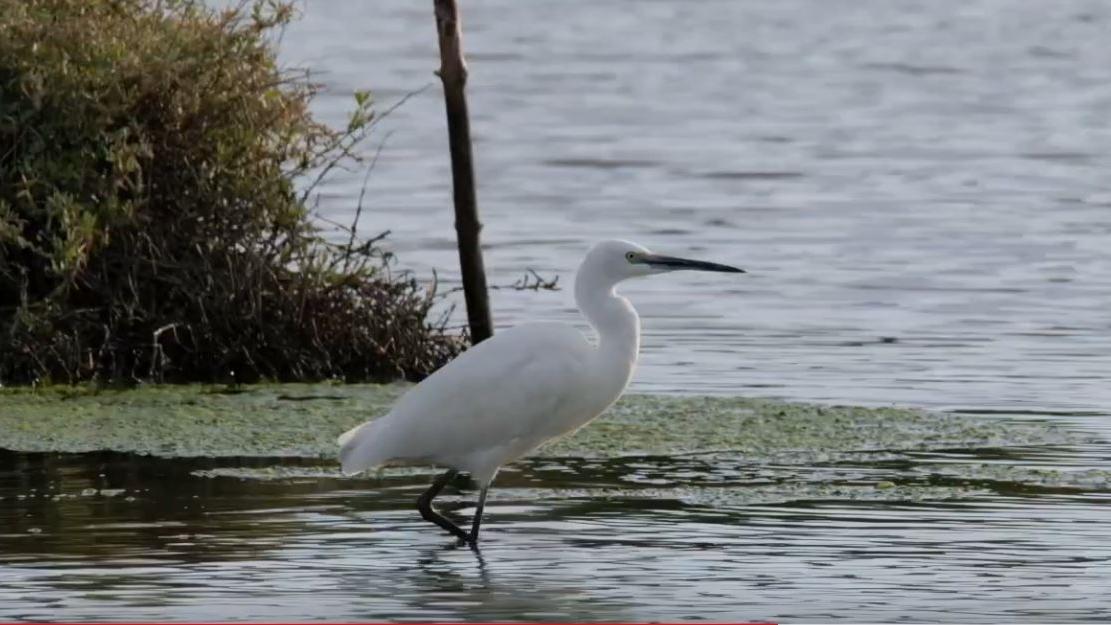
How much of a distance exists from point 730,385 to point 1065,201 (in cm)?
937

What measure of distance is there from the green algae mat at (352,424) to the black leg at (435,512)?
4.37 ft

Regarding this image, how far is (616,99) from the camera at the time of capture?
3134 cm

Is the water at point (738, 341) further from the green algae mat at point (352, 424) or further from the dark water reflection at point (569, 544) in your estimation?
the green algae mat at point (352, 424)

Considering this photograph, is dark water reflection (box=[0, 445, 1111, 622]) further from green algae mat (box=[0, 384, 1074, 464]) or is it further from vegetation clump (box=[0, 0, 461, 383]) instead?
vegetation clump (box=[0, 0, 461, 383])

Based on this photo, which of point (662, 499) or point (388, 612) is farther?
point (662, 499)

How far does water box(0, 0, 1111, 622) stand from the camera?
880 centimetres

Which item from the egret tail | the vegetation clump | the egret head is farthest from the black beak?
the vegetation clump

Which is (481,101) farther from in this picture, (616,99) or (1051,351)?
(1051,351)

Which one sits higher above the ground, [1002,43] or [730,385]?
[1002,43]

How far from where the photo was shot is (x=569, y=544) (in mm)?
9469

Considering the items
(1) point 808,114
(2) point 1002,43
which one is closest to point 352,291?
(1) point 808,114

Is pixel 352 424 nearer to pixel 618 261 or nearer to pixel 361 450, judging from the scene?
pixel 361 450

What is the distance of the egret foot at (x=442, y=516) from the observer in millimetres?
9578

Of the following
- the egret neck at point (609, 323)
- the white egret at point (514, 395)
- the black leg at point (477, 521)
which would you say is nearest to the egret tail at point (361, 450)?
the white egret at point (514, 395)
